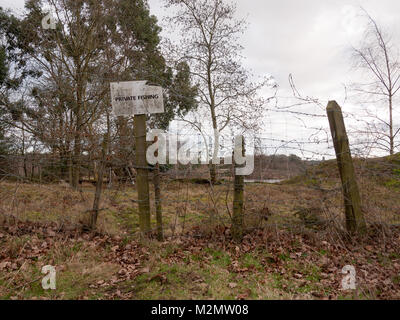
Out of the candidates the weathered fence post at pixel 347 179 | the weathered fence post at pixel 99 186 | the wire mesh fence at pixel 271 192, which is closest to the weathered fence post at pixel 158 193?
the wire mesh fence at pixel 271 192

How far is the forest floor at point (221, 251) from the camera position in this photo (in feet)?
10.2

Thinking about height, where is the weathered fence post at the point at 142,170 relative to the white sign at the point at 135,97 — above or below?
below

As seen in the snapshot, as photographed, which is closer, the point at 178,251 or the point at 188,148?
the point at 178,251

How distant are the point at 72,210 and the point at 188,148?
8.53ft

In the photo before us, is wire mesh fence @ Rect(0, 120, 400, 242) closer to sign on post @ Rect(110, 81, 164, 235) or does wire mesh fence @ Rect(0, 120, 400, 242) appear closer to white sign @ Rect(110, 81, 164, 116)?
sign on post @ Rect(110, 81, 164, 235)

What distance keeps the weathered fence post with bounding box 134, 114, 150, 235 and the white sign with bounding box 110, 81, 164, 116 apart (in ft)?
0.63

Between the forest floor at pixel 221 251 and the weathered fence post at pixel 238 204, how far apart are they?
145 millimetres

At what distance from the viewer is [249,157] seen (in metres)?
4.27

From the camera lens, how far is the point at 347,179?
4.04 metres

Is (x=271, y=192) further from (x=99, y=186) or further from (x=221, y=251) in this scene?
(x=99, y=186)

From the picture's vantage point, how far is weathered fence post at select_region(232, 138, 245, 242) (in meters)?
4.22

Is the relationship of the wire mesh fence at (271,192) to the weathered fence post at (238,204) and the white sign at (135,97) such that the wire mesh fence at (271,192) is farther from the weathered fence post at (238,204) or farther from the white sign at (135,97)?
the white sign at (135,97)
